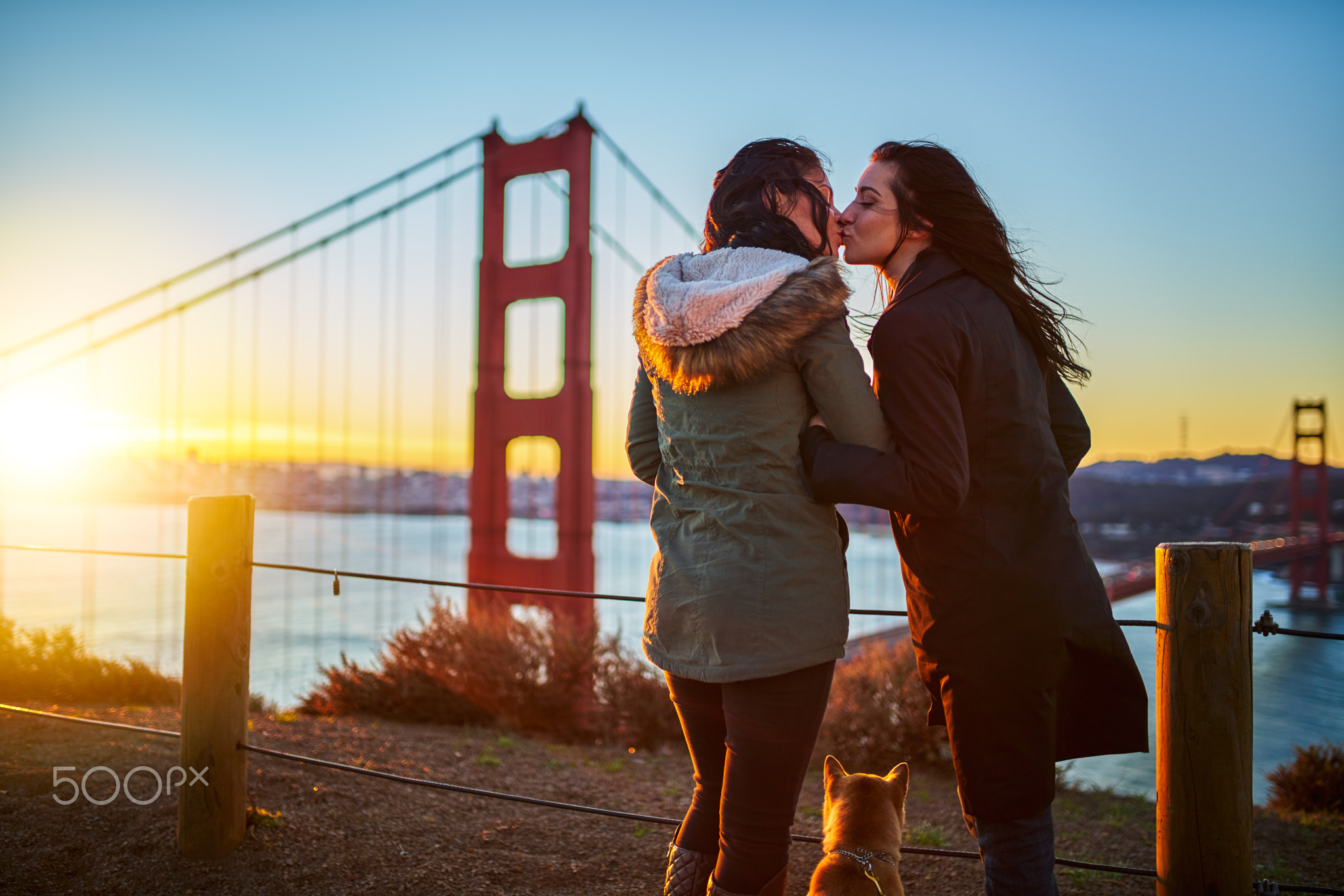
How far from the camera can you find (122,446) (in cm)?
1056

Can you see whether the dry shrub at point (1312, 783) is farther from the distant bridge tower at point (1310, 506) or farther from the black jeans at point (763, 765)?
the distant bridge tower at point (1310, 506)

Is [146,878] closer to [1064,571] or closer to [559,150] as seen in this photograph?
[1064,571]

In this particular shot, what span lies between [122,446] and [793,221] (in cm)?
1196

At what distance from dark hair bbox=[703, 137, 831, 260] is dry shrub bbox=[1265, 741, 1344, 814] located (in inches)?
182

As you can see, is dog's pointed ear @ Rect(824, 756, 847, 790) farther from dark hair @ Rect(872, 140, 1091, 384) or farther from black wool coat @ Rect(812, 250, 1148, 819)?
dark hair @ Rect(872, 140, 1091, 384)

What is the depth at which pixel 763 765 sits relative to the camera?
1026 millimetres

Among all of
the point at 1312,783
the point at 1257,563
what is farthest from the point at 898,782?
the point at 1257,563

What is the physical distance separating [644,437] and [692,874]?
0.64 m

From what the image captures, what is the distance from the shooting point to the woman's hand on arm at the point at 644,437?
1264 mm

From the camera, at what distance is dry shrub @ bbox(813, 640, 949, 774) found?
407 centimetres

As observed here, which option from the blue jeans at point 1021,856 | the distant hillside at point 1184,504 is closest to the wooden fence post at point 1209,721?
the blue jeans at point 1021,856

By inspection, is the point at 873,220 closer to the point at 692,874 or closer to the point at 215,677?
the point at 692,874

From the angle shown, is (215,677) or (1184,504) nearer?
(215,677)

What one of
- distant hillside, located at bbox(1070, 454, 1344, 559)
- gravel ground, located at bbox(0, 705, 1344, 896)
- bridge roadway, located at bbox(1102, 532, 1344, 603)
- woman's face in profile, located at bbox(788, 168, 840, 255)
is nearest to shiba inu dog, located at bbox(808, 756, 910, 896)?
woman's face in profile, located at bbox(788, 168, 840, 255)
